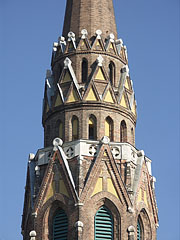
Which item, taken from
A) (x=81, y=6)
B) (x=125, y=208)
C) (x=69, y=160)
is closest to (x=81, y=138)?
(x=69, y=160)

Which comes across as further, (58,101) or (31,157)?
(58,101)

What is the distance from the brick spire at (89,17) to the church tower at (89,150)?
0.07 metres

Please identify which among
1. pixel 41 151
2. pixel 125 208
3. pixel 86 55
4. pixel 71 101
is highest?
pixel 86 55

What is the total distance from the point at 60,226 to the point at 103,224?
8.23ft

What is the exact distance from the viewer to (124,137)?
52.2 meters

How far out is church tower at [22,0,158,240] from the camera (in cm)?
4809

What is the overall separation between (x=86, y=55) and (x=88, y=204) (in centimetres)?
1088

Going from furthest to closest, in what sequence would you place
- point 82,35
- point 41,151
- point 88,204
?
point 82,35 < point 41,151 < point 88,204

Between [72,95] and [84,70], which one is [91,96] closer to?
[72,95]

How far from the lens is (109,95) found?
52.3 m

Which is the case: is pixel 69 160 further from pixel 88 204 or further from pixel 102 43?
pixel 102 43

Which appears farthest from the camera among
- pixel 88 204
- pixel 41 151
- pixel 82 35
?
pixel 82 35

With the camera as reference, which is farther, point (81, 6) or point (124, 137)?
point (81, 6)

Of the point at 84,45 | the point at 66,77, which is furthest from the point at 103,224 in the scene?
the point at 84,45
